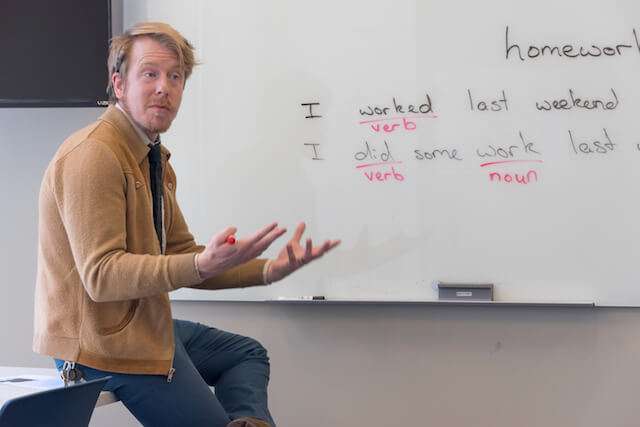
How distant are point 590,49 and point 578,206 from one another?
0.51 metres

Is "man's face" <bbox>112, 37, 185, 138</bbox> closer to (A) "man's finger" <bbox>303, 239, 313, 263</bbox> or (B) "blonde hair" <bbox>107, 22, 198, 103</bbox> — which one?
(B) "blonde hair" <bbox>107, 22, 198, 103</bbox>

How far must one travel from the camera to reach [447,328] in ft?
10.1

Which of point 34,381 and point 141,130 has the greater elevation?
point 141,130

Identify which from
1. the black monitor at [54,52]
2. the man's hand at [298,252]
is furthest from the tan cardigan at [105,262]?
the black monitor at [54,52]

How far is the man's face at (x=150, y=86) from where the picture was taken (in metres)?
2.31

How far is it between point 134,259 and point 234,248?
0.26 meters

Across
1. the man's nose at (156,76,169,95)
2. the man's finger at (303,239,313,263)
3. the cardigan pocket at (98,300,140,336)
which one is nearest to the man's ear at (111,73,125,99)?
the man's nose at (156,76,169,95)

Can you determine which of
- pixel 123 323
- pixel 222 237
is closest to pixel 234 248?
pixel 222 237

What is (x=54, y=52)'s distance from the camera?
3.12 meters

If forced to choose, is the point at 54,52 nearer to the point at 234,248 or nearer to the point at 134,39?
the point at 134,39

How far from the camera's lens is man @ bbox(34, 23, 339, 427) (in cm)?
205

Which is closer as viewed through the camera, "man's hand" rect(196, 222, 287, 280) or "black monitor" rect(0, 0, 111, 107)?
"man's hand" rect(196, 222, 287, 280)

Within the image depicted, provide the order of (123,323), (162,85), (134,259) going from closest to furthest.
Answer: (134,259) → (123,323) → (162,85)

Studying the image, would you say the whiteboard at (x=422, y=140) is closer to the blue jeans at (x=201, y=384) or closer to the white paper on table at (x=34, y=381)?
the blue jeans at (x=201, y=384)
